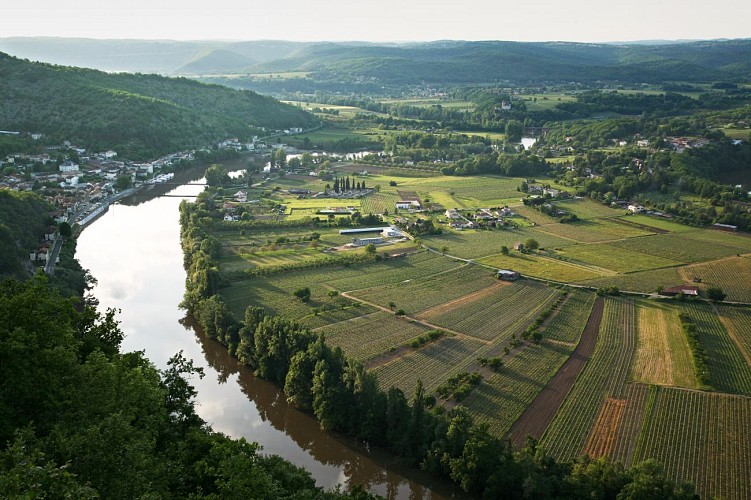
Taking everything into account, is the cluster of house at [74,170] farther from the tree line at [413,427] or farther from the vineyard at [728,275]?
the vineyard at [728,275]

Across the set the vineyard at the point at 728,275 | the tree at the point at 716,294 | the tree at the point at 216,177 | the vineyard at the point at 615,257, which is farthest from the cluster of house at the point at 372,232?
the tree at the point at 216,177

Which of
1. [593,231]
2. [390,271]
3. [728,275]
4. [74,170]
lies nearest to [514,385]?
[390,271]

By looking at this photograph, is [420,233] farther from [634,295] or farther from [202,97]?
[202,97]

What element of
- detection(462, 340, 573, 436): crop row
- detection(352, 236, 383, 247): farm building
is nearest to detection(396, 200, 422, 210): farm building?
detection(352, 236, 383, 247): farm building

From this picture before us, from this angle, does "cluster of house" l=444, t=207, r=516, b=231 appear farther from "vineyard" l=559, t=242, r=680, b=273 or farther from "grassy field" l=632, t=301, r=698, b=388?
"grassy field" l=632, t=301, r=698, b=388

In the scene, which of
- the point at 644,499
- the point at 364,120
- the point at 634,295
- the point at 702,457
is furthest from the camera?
the point at 364,120

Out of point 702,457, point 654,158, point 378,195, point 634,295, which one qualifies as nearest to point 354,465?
point 702,457
